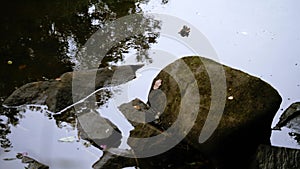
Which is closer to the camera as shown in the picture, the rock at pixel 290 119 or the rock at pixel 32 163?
the rock at pixel 32 163

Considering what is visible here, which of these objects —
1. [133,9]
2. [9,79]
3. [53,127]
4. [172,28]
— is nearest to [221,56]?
[172,28]

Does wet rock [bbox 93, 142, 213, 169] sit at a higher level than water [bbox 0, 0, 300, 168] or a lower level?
lower

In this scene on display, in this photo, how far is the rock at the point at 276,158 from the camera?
2459 millimetres

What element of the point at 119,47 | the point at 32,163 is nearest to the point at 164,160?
the point at 32,163

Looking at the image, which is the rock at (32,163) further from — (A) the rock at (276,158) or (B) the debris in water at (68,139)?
(A) the rock at (276,158)

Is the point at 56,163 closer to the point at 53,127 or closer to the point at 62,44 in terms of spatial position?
the point at 53,127

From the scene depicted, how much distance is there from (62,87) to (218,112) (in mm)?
1618

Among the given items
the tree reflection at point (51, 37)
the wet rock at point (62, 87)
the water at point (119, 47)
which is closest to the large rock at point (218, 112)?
the water at point (119, 47)

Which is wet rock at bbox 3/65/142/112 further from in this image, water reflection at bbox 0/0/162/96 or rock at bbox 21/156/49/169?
rock at bbox 21/156/49/169

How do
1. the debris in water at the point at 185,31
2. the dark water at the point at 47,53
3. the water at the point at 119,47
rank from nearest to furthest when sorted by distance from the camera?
the dark water at the point at 47,53 → the water at the point at 119,47 → the debris in water at the point at 185,31

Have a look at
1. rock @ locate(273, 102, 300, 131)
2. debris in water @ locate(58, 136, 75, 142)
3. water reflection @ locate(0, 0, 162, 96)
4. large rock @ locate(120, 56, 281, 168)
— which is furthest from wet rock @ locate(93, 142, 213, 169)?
water reflection @ locate(0, 0, 162, 96)

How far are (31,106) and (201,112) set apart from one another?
1.69 meters

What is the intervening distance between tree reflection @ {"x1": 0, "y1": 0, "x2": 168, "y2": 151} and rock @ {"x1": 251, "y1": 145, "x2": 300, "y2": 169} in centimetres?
172

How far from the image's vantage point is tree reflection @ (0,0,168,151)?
3.71 metres
